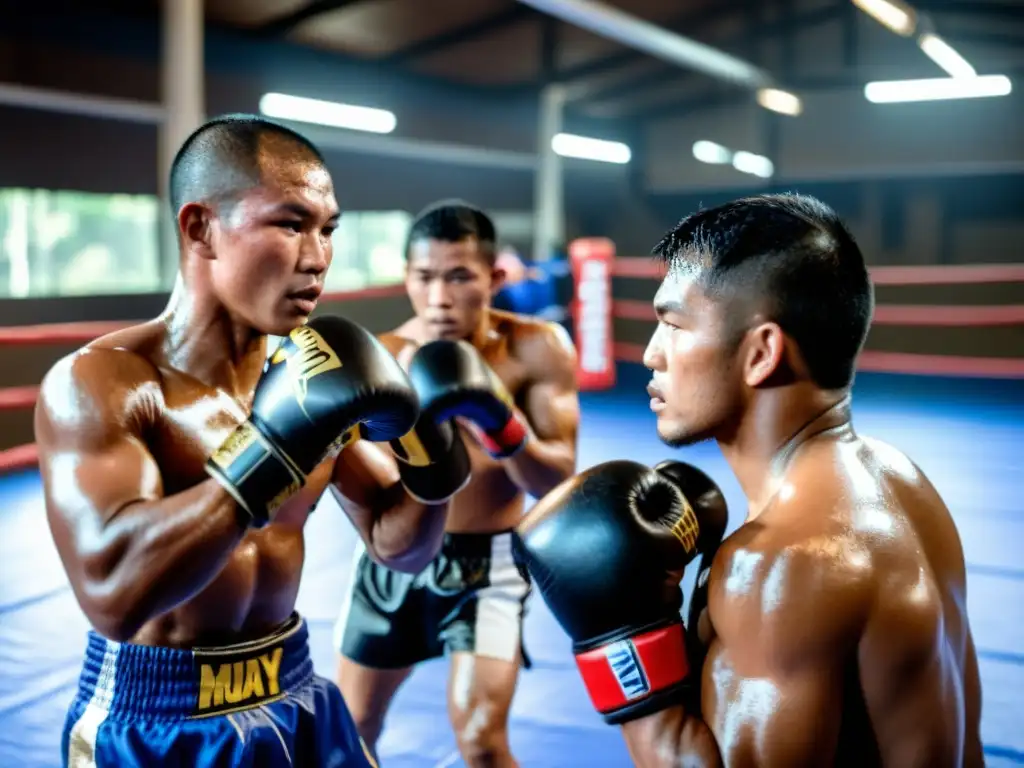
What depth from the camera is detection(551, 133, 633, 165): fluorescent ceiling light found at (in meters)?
13.7

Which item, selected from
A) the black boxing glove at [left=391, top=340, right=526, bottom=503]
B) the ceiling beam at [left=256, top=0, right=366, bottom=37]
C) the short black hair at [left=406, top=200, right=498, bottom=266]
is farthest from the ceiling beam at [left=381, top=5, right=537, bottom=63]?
the black boxing glove at [left=391, top=340, right=526, bottom=503]

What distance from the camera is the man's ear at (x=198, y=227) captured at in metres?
1.48

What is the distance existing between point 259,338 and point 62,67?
6.42m

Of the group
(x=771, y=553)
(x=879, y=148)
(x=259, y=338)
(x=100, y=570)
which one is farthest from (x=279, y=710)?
(x=879, y=148)

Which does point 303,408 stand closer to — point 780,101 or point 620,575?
point 620,575

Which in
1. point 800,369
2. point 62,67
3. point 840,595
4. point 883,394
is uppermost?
point 62,67

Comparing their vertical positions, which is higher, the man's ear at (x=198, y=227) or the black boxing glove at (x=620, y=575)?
the man's ear at (x=198, y=227)

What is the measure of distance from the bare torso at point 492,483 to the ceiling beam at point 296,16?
6689 millimetres

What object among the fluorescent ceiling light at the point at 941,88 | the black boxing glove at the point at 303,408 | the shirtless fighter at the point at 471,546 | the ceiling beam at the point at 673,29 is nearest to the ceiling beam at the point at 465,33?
the ceiling beam at the point at 673,29

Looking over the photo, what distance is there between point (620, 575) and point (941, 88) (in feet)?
39.6

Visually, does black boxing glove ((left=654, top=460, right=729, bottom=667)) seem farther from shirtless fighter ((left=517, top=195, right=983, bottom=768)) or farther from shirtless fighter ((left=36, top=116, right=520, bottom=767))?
shirtless fighter ((left=36, top=116, right=520, bottom=767))

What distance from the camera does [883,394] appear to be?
28.7 ft

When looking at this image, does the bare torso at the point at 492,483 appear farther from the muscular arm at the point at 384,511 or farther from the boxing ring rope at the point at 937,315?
the boxing ring rope at the point at 937,315

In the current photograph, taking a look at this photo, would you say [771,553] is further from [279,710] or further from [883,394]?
[883,394]
